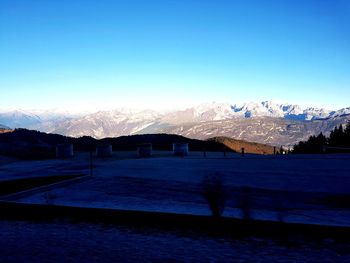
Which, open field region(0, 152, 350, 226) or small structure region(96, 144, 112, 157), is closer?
open field region(0, 152, 350, 226)

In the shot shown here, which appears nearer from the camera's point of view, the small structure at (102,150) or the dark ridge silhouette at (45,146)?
the small structure at (102,150)

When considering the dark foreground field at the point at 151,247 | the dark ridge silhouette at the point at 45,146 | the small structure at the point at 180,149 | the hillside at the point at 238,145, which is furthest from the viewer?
the hillside at the point at 238,145

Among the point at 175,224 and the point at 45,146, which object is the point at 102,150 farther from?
the point at 175,224

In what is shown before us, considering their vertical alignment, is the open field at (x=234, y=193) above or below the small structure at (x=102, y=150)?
below

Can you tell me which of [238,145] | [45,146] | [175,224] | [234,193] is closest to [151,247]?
[175,224]

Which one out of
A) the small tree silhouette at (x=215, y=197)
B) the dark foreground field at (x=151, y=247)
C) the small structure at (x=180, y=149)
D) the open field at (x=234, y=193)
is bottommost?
the dark foreground field at (x=151, y=247)

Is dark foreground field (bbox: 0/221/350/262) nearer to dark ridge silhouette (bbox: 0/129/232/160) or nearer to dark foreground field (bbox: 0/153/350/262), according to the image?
dark foreground field (bbox: 0/153/350/262)

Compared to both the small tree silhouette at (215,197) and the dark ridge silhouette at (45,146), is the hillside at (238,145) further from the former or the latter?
the small tree silhouette at (215,197)

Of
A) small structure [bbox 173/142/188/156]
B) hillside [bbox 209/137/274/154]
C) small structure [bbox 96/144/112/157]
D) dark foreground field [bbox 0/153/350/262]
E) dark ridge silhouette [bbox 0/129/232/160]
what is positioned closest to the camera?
dark foreground field [bbox 0/153/350/262]

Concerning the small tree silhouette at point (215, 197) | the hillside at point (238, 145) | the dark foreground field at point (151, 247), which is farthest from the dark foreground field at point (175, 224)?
the hillside at point (238, 145)

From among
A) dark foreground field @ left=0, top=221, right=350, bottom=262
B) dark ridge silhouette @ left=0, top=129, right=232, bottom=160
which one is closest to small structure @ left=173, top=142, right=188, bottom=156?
dark ridge silhouette @ left=0, top=129, right=232, bottom=160

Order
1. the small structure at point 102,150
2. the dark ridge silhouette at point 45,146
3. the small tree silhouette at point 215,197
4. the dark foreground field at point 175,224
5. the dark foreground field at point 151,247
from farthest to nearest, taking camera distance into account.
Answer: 1. the dark ridge silhouette at point 45,146
2. the small structure at point 102,150
3. the small tree silhouette at point 215,197
4. the dark foreground field at point 175,224
5. the dark foreground field at point 151,247

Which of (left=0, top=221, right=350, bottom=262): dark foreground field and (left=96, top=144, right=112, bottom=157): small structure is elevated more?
(left=96, top=144, right=112, bottom=157): small structure

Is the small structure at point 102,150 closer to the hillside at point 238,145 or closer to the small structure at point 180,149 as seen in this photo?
the small structure at point 180,149
